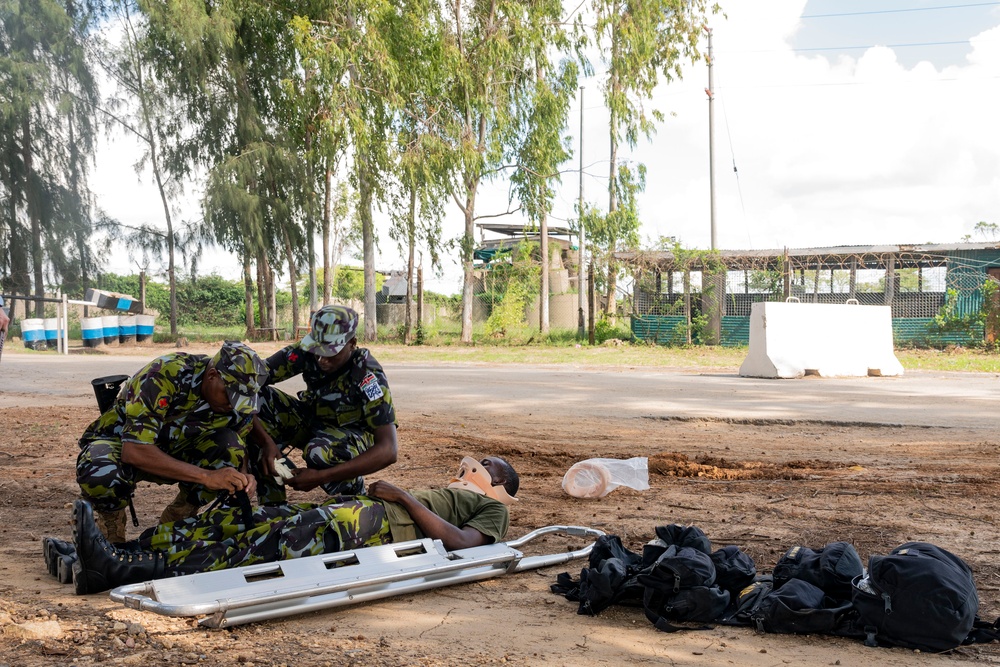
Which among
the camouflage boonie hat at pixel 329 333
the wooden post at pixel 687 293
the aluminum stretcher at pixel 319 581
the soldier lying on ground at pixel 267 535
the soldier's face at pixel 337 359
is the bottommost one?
the aluminum stretcher at pixel 319 581

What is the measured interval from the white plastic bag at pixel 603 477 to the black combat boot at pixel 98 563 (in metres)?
2.79

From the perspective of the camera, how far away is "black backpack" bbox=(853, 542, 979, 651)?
10.2 feet

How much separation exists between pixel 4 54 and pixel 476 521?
28882 mm

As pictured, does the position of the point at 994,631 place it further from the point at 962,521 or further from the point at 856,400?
the point at 856,400

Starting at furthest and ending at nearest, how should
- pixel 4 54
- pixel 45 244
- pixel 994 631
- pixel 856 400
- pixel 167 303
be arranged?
pixel 167 303 → pixel 45 244 → pixel 4 54 → pixel 856 400 → pixel 994 631

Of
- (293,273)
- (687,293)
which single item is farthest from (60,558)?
(293,273)

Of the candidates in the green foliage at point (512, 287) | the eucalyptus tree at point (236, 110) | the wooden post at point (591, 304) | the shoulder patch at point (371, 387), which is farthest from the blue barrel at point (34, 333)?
the shoulder patch at point (371, 387)

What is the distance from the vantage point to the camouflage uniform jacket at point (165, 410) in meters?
3.94

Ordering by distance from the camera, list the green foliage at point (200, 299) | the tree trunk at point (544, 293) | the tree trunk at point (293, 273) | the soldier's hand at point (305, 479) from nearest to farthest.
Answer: the soldier's hand at point (305, 479)
the tree trunk at point (544, 293)
the tree trunk at point (293, 273)
the green foliage at point (200, 299)

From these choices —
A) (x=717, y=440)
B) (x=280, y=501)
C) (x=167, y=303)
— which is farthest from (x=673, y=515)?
(x=167, y=303)

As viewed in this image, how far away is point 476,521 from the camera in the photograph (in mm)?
4555

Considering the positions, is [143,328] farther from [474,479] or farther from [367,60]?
[474,479]

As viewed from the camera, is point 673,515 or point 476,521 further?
point 673,515

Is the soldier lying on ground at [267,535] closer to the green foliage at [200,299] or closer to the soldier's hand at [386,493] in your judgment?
the soldier's hand at [386,493]
